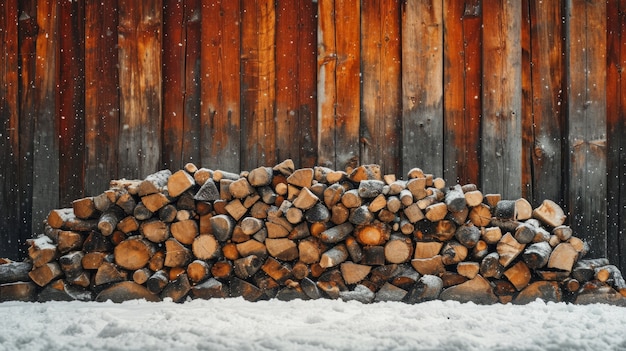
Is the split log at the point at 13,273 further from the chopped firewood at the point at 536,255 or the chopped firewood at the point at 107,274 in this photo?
the chopped firewood at the point at 536,255

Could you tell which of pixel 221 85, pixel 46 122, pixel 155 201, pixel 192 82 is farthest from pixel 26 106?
pixel 155 201

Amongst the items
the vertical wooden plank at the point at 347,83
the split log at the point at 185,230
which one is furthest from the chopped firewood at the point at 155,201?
the vertical wooden plank at the point at 347,83

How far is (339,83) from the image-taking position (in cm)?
405

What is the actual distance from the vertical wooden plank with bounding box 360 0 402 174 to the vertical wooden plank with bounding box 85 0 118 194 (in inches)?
75.1

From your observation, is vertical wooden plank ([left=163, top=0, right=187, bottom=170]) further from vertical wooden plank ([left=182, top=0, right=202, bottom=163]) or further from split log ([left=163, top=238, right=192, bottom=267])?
split log ([left=163, top=238, right=192, bottom=267])

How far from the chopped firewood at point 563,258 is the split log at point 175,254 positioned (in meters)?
2.26

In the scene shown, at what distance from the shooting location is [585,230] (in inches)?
154

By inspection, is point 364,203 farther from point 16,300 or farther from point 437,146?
point 16,300

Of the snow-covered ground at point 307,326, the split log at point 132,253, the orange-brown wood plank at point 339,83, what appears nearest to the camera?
the snow-covered ground at point 307,326

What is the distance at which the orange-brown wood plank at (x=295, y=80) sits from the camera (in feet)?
13.4

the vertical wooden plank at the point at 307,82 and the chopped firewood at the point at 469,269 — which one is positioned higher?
the vertical wooden plank at the point at 307,82

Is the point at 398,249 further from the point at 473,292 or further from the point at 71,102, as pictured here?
the point at 71,102

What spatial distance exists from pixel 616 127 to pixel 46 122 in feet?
14.3

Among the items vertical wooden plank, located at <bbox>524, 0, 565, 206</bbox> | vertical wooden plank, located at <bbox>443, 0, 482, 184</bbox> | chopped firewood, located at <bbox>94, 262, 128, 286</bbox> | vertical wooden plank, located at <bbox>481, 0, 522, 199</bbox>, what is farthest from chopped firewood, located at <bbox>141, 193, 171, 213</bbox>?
vertical wooden plank, located at <bbox>524, 0, 565, 206</bbox>
